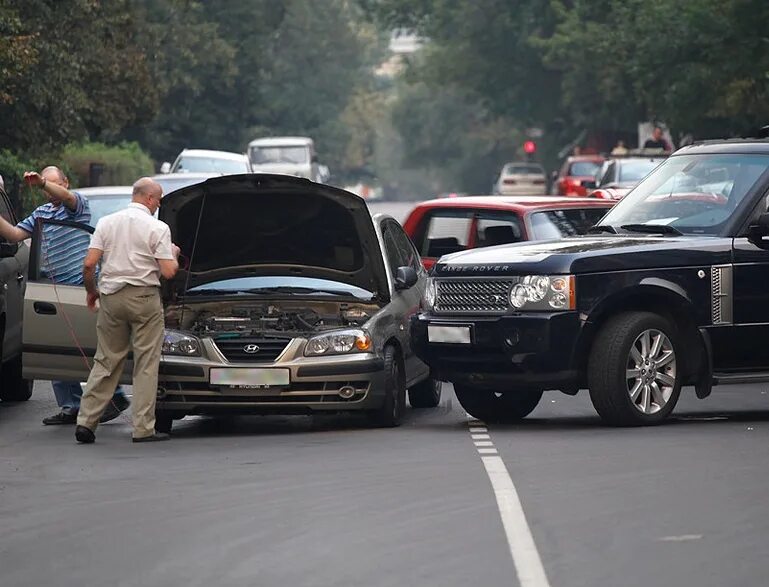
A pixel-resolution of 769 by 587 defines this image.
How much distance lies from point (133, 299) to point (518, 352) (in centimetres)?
253

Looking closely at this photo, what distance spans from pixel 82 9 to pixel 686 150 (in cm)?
2339

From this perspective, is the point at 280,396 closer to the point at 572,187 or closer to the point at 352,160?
the point at 572,187

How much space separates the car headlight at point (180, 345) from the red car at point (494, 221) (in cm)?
390

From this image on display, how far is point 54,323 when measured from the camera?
571 inches

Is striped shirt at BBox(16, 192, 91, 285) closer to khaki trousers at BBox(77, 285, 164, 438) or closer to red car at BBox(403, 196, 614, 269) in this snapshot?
khaki trousers at BBox(77, 285, 164, 438)

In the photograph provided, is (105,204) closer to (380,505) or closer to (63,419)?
(63,419)

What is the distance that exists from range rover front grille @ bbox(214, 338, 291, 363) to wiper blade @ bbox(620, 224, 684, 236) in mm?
2632

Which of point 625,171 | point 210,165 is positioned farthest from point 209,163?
point 625,171

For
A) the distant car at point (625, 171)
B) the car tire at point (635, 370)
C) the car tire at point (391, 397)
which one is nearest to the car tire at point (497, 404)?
the car tire at point (391, 397)

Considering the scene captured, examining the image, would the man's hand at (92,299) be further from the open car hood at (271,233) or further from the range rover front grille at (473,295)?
the range rover front grille at (473,295)

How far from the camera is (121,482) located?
1123cm

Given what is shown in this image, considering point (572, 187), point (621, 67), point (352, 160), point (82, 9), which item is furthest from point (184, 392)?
point (352, 160)

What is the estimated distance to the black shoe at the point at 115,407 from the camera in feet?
50.2

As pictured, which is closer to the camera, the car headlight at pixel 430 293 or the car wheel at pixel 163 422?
the car wheel at pixel 163 422
